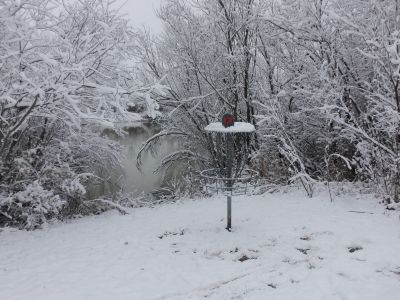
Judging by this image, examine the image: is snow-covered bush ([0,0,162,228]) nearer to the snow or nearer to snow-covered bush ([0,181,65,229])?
snow-covered bush ([0,181,65,229])

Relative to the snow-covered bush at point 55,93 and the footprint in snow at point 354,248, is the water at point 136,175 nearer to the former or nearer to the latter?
the snow-covered bush at point 55,93

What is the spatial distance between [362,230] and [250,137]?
8.18 metres

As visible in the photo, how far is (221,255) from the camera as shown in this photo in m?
6.32

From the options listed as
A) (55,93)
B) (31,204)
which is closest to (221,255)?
(55,93)

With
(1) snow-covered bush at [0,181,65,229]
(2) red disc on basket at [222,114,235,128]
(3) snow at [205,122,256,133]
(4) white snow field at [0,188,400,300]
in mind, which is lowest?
(4) white snow field at [0,188,400,300]

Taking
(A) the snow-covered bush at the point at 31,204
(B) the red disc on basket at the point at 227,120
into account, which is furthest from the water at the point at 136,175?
(B) the red disc on basket at the point at 227,120

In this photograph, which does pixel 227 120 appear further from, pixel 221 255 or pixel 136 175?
pixel 136 175

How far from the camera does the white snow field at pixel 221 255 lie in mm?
5066

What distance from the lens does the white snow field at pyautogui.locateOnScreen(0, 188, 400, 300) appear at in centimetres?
507

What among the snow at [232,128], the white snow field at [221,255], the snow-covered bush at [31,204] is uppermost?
the snow at [232,128]

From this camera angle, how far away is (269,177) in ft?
38.5

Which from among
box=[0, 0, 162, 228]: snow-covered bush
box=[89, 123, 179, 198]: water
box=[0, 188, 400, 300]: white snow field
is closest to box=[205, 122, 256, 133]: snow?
box=[0, 0, 162, 228]: snow-covered bush

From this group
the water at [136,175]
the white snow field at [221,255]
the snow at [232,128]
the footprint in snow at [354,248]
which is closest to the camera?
the white snow field at [221,255]

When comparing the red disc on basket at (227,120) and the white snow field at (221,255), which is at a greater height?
the red disc on basket at (227,120)
